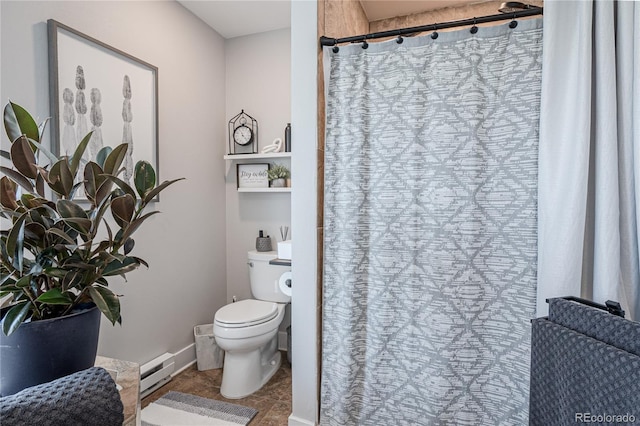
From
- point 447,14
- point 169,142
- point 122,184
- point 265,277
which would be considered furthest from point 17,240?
point 447,14

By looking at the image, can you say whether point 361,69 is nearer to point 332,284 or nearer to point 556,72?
point 556,72

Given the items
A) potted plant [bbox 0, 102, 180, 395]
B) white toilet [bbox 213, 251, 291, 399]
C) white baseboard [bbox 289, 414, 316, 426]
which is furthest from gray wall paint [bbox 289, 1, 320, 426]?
potted plant [bbox 0, 102, 180, 395]

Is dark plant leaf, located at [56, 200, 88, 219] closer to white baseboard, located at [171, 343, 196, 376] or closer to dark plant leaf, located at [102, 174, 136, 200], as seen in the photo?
dark plant leaf, located at [102, 174, 136, 200]

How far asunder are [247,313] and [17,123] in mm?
1569

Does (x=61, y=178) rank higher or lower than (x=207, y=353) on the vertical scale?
higher

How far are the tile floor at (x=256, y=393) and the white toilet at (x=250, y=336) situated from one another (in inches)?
2.1

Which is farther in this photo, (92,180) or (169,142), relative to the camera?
(169,142)

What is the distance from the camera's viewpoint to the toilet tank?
2.36m

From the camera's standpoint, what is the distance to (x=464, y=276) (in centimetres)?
137

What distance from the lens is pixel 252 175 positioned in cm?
264

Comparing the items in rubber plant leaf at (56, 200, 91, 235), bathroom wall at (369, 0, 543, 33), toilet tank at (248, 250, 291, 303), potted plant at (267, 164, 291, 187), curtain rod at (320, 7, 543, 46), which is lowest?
toilet tank at (248, 250, 291, 303)

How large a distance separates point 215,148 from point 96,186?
185cm

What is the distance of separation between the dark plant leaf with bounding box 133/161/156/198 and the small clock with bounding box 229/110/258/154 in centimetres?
169

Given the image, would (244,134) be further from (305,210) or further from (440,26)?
(440,26)
